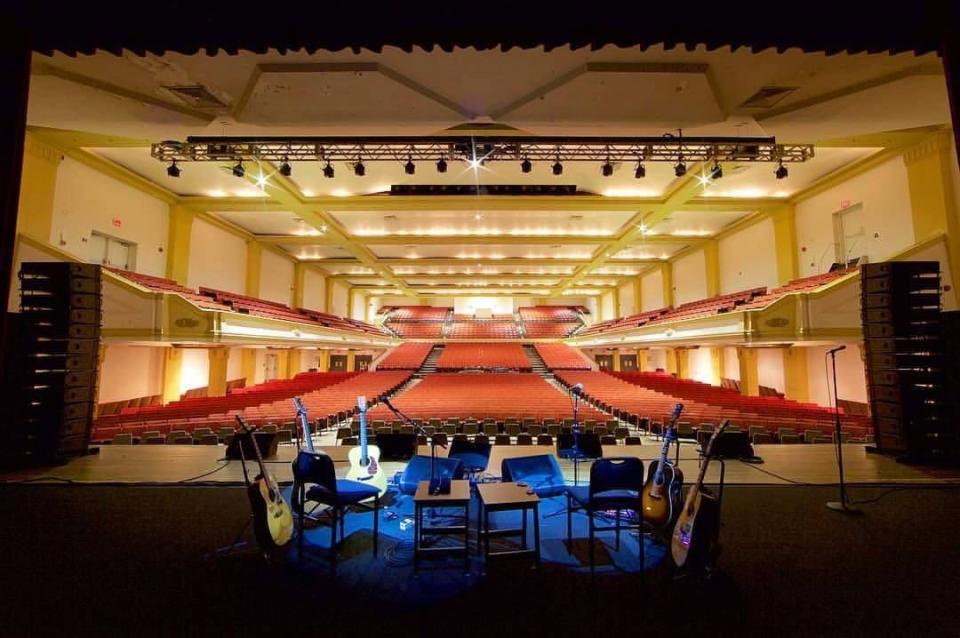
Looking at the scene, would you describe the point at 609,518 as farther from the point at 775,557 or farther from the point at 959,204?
the point at 959,204

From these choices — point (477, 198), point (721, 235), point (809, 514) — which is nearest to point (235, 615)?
point (809, 514)

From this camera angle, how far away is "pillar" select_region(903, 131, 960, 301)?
6.26 meters

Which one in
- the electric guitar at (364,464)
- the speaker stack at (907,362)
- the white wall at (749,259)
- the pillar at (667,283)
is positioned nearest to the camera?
the electric guitar at (364,464)

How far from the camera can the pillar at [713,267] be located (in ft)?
47.4

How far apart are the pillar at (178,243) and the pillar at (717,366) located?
19.2m

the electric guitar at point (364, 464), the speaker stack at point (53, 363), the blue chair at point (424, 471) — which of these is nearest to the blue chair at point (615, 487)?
the blue chair at point (424, 471)

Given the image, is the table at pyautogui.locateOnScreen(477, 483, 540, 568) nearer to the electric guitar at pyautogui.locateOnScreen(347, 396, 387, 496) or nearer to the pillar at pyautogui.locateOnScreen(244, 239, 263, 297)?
the electric guitar at pyautogui.locateOnScreen(347, 396, 387, 496)

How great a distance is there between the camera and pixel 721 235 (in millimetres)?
14195

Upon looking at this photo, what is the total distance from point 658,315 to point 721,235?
414 centimetres

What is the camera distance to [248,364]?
15.4 m

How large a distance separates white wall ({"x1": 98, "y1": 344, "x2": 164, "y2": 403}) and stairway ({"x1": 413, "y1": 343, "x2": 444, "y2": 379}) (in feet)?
28.8

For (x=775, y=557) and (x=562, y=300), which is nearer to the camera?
(x=775, y=557)

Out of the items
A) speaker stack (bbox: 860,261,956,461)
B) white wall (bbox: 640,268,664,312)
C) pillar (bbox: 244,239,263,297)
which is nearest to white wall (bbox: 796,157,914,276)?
speaker stack (bbox: 860,261,956,461)

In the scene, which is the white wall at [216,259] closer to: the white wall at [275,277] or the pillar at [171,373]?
the white wall at [275,277]
